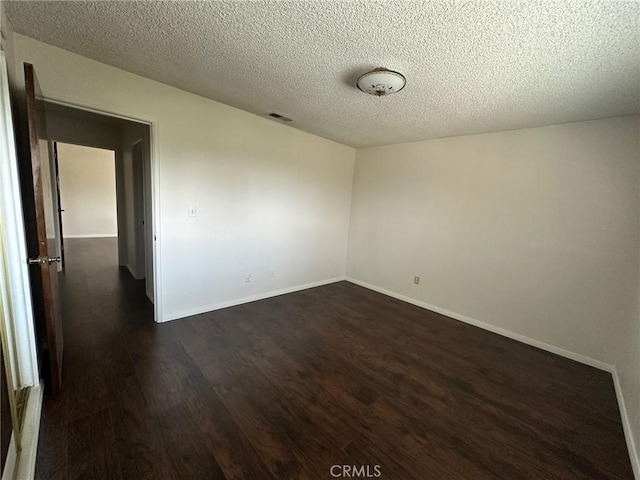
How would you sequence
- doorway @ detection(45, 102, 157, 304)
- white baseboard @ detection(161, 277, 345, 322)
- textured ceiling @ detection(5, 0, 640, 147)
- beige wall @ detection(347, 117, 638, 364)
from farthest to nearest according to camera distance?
1. doorway @ detection(45, 102, 157, 304)
2. white baseboard @ detection(161, 277, 345, 322)
3. beige wall @ detection(347, 117, 638, 364)
4. textured ceiling @ detection(5, 0, 640, 147)

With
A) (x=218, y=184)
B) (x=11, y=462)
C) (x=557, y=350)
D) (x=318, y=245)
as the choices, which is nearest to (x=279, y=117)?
(x=218, y=184)

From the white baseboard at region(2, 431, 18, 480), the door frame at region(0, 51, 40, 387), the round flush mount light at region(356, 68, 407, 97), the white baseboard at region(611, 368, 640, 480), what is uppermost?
the round flush mount light at region(356, 68, 407, 97)

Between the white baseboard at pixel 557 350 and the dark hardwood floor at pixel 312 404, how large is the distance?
0.19ft

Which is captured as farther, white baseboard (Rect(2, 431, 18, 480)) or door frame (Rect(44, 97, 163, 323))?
door frame (Rect(44, 97, 163, 323))

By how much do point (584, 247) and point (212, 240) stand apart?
12.7 ft

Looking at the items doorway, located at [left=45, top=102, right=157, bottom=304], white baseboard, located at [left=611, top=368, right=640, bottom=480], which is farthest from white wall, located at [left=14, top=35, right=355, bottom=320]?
white baseboard, located at [left=611, top=368, right=640, bottom=480]

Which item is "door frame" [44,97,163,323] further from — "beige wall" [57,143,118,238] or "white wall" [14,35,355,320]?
"beige wall" [57,143,118,238]

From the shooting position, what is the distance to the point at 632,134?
232 centimetres

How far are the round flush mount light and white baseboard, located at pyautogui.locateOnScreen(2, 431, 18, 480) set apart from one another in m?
2.87

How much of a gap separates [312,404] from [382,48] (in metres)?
2.40

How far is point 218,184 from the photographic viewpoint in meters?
3.03

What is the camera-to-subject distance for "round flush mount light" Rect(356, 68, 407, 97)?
6.23ft

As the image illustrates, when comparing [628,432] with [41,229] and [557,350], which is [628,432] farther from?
[41,229]

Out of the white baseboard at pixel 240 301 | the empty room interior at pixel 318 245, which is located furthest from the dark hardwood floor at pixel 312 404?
the white baseboard at pixel 240 301
